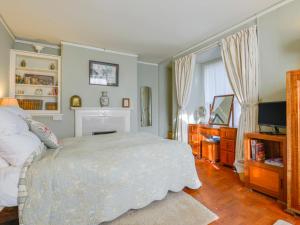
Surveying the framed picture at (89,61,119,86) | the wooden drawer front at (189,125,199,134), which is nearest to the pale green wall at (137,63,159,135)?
the framed picture at (89,61,119,86)

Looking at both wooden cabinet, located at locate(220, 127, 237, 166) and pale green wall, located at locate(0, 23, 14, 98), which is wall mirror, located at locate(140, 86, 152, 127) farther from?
pale green wall, located at locate(0, 23, 14, 98)

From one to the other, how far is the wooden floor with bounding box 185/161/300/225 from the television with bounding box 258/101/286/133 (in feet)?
3.18

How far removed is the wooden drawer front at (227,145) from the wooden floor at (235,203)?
1.87 ft

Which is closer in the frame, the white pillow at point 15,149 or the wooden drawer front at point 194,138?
the white pillow at point 15,149

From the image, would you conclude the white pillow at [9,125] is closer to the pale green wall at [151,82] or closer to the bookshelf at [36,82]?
the bookshelf at [36,82]

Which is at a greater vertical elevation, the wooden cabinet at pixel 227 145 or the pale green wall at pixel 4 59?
the pale green wall at pixel 4 59

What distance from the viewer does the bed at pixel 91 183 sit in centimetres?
130

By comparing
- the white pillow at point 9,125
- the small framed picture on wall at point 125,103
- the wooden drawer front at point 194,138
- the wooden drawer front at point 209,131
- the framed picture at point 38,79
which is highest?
the framed picture at point 38,79

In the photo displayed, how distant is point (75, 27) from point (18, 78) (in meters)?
1.64

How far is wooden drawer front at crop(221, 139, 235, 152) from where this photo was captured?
3107 millimetres

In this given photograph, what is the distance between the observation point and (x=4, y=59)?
A: 2.89m

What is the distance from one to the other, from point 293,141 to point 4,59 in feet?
14.9

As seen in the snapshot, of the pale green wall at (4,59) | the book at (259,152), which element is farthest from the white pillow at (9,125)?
the book at (259,152)

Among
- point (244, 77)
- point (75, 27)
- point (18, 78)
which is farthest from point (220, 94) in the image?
point (18, 78)
